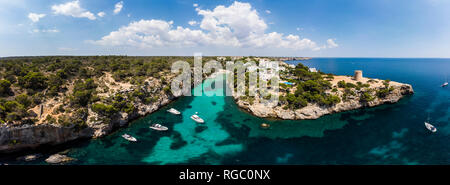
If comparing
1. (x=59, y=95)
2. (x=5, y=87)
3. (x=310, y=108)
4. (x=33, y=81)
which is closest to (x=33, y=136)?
(x=59, y=95)

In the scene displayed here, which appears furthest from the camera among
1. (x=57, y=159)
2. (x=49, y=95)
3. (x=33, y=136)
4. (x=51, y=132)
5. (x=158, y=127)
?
(x=158, y=127)

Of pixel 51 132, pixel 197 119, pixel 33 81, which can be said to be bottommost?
pixel 197 119

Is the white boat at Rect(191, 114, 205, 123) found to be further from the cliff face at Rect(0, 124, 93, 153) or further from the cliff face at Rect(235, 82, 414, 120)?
the cliff face at Rect(0, 124, 93, 153)

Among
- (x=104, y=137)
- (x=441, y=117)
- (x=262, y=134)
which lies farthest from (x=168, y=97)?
(x=441, y=117)

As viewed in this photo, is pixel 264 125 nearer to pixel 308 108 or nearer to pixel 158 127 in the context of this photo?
pixel 308 108

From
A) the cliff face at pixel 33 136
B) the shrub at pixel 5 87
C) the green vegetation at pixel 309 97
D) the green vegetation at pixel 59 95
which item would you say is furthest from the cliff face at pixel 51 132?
the green vegetation at pixel 309 97

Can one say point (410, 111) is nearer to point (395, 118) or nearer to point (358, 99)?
point (395, 118)

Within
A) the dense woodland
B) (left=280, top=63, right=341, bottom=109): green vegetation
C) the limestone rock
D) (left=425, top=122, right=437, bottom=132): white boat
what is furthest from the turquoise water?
the dense woodland

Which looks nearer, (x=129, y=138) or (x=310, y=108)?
(x=129, y=138)

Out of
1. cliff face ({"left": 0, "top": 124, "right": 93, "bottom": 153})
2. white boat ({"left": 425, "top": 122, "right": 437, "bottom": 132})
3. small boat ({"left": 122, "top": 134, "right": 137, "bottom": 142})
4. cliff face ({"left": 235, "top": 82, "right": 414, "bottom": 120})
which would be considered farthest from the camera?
cliff face ({"left": 235, "top": 82, "right": 414, "bottom": 120})
